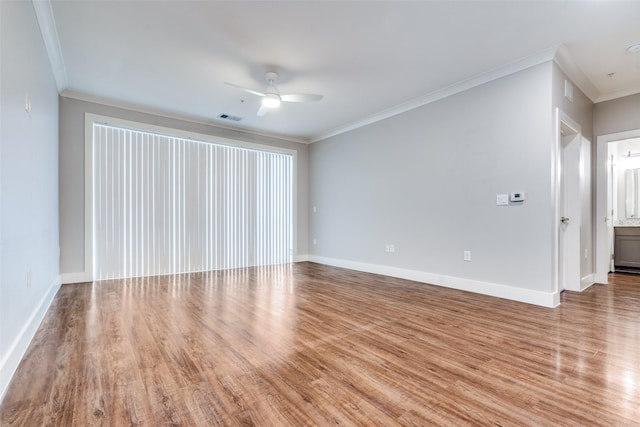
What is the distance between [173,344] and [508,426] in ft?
7.17

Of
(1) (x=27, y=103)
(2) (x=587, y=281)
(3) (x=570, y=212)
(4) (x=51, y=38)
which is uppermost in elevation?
(4) (x=51, y=38)

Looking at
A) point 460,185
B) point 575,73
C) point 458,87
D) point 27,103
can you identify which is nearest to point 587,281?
point 460,185

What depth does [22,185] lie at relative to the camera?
221 cm

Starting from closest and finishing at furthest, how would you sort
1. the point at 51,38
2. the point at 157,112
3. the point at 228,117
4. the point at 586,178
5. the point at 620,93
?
the point at 51,38
the point at 620,93
the point at 586,178
the point at 157,112
the point at 228,117

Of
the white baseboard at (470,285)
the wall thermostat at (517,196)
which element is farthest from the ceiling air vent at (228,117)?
the wall thermostat at (517,196)

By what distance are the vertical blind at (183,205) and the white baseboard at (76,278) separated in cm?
11

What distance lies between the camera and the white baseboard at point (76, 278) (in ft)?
13.9

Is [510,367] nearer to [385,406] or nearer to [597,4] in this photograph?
[385,406]

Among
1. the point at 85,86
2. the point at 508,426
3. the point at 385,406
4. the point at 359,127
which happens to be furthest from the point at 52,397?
the point at 359,127

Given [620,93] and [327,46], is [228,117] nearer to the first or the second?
[327,46]

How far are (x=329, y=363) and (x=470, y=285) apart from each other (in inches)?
105

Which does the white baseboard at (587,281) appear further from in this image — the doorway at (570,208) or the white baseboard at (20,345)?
the white baseboard at (20,345)

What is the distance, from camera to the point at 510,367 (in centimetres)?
192

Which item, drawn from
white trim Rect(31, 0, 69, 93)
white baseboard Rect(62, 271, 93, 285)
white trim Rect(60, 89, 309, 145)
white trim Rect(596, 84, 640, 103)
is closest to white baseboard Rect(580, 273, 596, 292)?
white trim Rect(596, 84, 640, 103)
